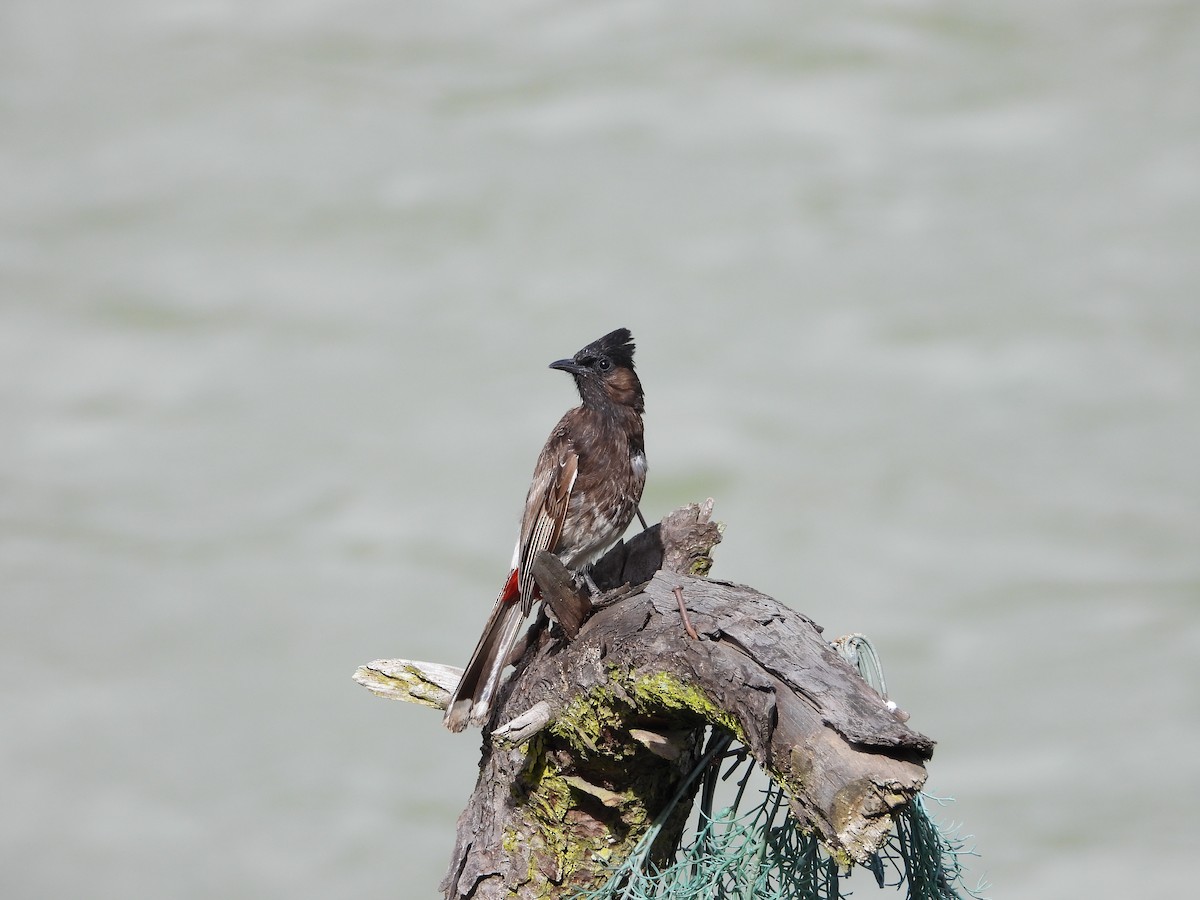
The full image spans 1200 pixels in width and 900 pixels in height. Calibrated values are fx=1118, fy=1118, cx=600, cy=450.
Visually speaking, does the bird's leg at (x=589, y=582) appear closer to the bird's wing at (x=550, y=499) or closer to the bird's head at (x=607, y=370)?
the bird's wing at (x=550, y=499)

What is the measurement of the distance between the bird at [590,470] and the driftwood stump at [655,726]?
13.1 inches

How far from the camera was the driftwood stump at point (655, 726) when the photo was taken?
6.95 ft

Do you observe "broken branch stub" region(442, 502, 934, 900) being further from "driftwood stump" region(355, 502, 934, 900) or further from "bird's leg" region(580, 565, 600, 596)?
"bird's leg" region(580, 565, 600, 596)

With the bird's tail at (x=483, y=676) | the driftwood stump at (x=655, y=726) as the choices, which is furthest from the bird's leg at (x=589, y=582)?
the bird's tail at (x=483, y=676)

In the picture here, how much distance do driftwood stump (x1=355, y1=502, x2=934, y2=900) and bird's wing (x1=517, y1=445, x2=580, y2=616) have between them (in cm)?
37

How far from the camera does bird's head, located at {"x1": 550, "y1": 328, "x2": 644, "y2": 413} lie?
3812mm

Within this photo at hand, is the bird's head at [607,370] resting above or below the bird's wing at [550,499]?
above

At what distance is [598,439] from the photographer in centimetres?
374

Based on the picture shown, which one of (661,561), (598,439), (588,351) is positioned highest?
(588,351)

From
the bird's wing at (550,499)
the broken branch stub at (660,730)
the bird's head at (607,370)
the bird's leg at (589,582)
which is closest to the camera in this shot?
the broken branch stub at (660,730)

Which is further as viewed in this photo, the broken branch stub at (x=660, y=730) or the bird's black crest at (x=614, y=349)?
the bird's black crest at (x=614, y=349)

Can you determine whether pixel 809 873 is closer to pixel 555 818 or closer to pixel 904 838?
pixel 904 838

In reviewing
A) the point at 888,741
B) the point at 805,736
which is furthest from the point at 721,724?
the point at 888,741

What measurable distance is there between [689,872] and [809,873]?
41 centimetres
